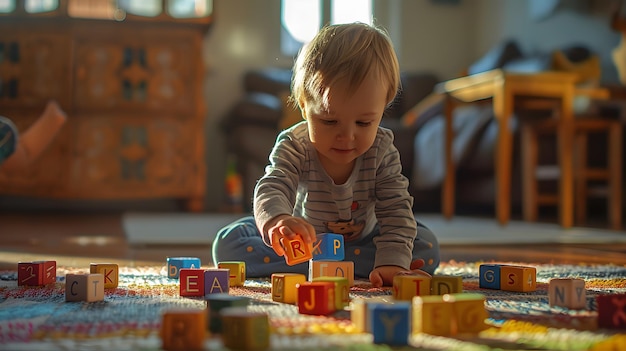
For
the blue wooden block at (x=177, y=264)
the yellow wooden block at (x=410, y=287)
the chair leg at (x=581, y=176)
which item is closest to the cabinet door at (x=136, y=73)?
the chair leg at (x=581, y=176)

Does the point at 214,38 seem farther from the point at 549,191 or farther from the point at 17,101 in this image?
the point at 549,191

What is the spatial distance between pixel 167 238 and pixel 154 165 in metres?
1.42

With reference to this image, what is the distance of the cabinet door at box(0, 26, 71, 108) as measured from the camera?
130 inches

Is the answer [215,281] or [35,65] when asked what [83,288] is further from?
[35,65]

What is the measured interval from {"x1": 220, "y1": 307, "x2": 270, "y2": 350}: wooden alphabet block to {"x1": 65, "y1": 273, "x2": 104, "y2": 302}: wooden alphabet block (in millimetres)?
327

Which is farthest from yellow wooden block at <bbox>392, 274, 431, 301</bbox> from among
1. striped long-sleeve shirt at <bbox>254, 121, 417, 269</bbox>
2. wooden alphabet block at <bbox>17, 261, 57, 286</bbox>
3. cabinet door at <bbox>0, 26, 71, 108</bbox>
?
cabinet door at <bbox>0, 26, 71, 108</bbox>

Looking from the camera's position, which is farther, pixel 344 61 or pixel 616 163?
pixel 616 163

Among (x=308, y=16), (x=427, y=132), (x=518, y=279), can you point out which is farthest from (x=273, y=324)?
(x=308, y=16)

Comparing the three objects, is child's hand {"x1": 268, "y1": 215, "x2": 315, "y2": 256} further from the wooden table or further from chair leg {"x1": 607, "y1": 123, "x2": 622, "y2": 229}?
chair leg {"x1": 607, "y1": 123, "x2": 622, "y2": 229}

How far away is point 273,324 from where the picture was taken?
73 cm

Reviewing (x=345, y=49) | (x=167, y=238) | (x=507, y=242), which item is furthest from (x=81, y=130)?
(x=345, y=49)

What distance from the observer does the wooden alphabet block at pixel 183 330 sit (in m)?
0.62

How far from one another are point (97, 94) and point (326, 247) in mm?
2553

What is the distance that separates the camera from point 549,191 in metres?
3.52
